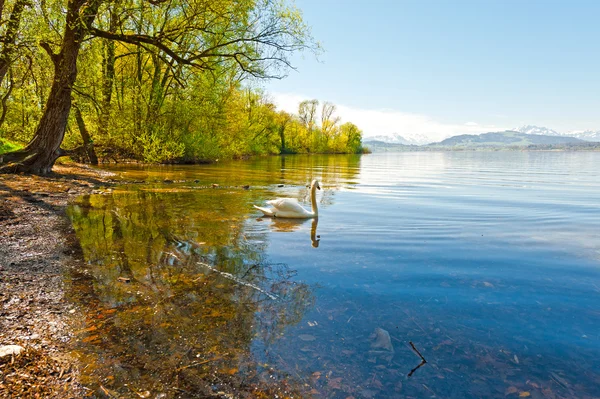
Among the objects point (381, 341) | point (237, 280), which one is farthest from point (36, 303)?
point (381, 341)

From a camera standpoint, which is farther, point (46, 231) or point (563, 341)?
point (46, 231)

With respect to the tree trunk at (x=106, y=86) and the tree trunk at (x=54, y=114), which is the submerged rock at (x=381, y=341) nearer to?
the tree trunk at (x=54, y=114)

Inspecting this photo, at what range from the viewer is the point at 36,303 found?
462 cm

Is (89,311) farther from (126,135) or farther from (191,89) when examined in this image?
(191,89)

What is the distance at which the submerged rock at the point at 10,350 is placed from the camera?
135 inches

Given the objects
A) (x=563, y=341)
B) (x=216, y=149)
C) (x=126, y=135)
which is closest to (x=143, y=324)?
(x=563, y=341)

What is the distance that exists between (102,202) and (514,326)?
1301 cm

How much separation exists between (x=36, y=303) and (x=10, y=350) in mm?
1284

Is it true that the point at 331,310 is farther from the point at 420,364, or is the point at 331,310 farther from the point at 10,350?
the point at 10,350

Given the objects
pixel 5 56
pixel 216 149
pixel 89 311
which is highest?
pixel 5 56

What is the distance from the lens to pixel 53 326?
13.5ft

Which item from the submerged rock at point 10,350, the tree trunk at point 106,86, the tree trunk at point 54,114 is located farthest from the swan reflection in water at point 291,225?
the tree trunk at point 106,86

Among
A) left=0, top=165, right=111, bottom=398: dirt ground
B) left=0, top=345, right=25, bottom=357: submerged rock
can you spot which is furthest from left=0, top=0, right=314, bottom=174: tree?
left=0, top=345, right=25, bottom=357: submerged rock

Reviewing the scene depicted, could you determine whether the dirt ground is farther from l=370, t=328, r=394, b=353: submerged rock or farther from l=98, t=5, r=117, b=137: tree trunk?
l=98, t=5, r=117, b=137: tree trunk
